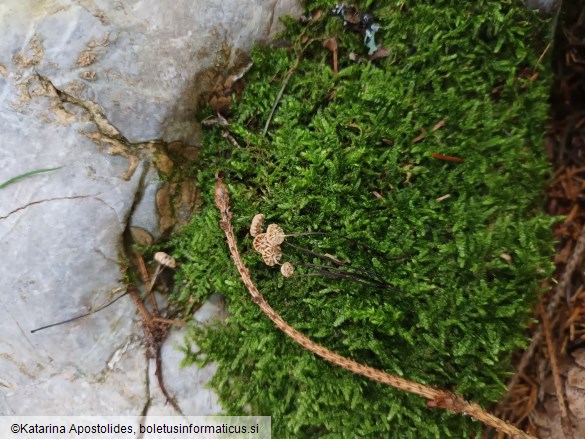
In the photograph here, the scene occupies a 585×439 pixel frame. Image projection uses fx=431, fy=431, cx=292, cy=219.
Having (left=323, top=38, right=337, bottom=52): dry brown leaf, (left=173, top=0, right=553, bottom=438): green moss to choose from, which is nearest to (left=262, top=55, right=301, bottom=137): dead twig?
(left=173, top=0, right=553, bottom=438): green moss

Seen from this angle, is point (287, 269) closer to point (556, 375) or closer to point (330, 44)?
point (330, 44)

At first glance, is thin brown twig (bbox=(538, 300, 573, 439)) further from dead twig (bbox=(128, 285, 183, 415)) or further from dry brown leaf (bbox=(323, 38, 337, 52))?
dead twig (bbox=(128, 285, 183, 415))

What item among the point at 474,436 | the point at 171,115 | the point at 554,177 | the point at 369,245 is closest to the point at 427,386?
the point at 474,436

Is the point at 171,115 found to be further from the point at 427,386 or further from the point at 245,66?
the point at 427,386

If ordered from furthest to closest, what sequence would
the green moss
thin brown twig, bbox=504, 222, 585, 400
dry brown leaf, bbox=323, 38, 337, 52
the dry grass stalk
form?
1. thin brown twig, bbox=504, 222, 585, 400
2. dry brown leaf, bbox=323, 38, 337, 52
3. the green moss
4. the dry grass stalk

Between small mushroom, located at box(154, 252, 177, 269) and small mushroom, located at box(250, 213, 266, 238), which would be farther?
small mushroom, located at box(154, 252, 177, 269)

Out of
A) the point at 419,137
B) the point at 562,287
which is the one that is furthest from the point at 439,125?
the point at 562,287
